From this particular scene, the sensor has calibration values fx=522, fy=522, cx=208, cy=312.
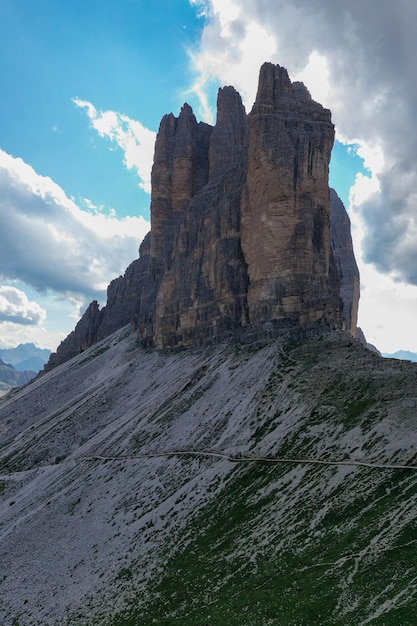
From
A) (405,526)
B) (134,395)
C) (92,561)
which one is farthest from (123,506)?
(134,395)

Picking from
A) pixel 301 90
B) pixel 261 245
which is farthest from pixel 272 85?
pixel 301 90

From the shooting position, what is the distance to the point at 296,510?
3562cm

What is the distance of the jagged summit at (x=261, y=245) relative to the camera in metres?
73.3

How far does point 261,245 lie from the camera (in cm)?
7681

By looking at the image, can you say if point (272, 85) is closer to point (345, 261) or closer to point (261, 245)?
point (261, 245)

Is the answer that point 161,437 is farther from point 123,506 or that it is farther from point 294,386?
point 294,386

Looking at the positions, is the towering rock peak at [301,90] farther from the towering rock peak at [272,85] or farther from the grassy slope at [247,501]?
the grassy slope at [247,501]

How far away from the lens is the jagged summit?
7331cm

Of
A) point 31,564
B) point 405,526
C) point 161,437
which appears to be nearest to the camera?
point 405,526

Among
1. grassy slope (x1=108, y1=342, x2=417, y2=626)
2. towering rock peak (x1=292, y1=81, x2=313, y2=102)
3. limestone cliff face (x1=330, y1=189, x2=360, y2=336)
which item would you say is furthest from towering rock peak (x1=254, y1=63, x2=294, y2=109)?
limestone cliff face (x1=330, y1=189, x2=360, y2=336)

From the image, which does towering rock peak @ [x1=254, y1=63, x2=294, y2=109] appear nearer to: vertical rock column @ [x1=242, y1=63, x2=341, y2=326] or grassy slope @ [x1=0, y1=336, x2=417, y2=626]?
vertical rock column @ [x1=242, y1=63, x2=341, y2=326]

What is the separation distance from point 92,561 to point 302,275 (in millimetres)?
45541

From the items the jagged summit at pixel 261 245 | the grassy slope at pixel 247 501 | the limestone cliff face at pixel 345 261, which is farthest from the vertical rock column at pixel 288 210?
A: the limestone cliff face at pixel 345 261

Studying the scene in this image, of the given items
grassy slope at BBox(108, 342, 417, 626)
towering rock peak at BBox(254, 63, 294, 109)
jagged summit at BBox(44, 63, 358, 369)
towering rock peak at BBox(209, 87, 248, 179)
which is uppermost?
towering rock peak at BBox(209, 87, 248, 179)
